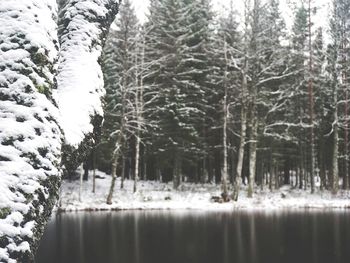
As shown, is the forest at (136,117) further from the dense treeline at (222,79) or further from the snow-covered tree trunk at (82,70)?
the dense treeline at (222,79)

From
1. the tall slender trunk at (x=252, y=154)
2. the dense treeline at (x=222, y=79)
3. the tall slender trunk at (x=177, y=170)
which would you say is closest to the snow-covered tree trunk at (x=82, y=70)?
the dense treeline at (x=222, y=79)

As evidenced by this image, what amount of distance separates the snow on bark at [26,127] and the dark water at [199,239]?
300 inches

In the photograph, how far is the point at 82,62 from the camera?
3666mm

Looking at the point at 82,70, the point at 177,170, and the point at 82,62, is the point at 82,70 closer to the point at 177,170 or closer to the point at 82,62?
the point at 82,62

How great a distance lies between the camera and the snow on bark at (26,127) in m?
2.35

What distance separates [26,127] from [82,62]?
1.17 metres

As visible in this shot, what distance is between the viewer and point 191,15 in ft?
118

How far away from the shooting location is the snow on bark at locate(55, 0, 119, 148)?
350cm

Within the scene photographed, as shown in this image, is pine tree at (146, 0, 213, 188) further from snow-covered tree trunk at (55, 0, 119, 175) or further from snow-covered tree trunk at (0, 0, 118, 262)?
snow-covered tree trunk at (0, 0, 118, 262)

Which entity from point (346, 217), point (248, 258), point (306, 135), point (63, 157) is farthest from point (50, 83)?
point (306, 135)

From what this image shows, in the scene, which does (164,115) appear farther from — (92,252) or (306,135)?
(92,252)

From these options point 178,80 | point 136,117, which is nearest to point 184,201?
point 136,117

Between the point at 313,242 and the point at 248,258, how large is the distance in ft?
10.2

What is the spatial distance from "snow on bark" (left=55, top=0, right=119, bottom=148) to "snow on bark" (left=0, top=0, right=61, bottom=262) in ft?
1.48
